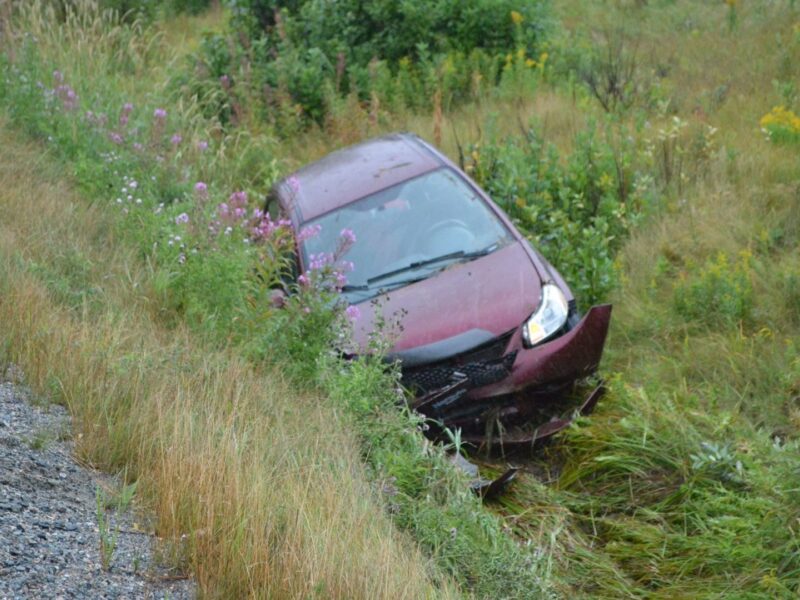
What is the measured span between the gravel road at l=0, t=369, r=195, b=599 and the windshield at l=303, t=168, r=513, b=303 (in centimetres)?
278

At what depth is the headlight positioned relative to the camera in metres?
6.18

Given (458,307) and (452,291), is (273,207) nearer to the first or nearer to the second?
(452,291)

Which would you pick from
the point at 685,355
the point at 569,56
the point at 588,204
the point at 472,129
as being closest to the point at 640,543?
the point at 685,355

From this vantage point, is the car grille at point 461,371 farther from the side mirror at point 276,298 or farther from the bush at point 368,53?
the bush at point 368,53

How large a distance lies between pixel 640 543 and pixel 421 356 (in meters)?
1.52

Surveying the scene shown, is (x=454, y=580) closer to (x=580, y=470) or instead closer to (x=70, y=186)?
(x=580, y=470)

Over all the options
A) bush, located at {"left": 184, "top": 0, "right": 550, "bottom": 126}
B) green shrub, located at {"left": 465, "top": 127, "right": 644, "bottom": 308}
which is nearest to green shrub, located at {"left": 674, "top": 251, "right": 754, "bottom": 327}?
green shrub, located at {"left": 465, "top": 127, "right": 644, "bottom": 308}

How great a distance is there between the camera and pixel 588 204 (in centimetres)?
915

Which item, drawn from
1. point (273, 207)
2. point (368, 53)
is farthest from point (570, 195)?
point (368, 53)

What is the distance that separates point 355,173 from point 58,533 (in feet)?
15.1

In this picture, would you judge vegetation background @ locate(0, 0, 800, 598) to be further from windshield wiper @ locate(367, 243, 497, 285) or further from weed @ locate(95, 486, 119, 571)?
windshield wiper @ locate(367, 243, 497, 285)

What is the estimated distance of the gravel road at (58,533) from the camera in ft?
10.7

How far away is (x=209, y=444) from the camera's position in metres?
4.05

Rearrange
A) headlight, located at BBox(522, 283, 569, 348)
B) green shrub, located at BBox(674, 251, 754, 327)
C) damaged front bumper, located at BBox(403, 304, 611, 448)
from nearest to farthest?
1. damaged front bumper, located at BBox(403, 304, 611, 448)
2. headlight, located at BBox(522, 283, 569, 348)
3. green shrub, located at BBox(674, 251, 754, 327)
